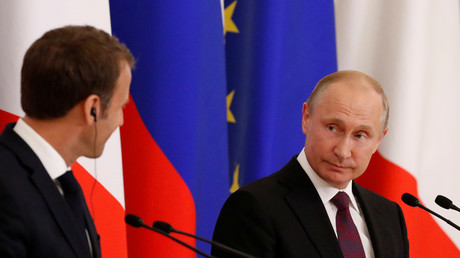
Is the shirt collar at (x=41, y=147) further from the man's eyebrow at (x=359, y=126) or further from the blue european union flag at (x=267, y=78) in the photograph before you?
the blue european union flag at (x=267, y=78)

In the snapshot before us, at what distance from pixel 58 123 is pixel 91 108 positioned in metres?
0.09

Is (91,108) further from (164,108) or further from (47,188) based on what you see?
(164,108)

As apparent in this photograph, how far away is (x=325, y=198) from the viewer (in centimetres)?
209

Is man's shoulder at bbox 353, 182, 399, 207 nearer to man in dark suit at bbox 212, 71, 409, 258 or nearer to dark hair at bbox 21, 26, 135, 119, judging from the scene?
man in dark suit at bbox 212, 71, 409, 258

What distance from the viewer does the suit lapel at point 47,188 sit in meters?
1.55

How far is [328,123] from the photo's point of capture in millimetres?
2068

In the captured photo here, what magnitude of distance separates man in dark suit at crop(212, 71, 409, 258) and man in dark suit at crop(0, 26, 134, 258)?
1.67 feet

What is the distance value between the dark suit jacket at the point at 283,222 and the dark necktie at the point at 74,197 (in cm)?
45

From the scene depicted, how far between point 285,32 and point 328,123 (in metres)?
1.10

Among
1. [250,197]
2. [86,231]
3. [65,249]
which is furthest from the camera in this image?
[250,197]

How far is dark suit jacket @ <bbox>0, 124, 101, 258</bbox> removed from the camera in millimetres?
1442

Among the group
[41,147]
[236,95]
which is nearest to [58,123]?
[41,147]

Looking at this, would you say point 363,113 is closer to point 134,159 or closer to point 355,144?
point 355,144

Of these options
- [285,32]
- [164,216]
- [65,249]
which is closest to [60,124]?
[65,249]
